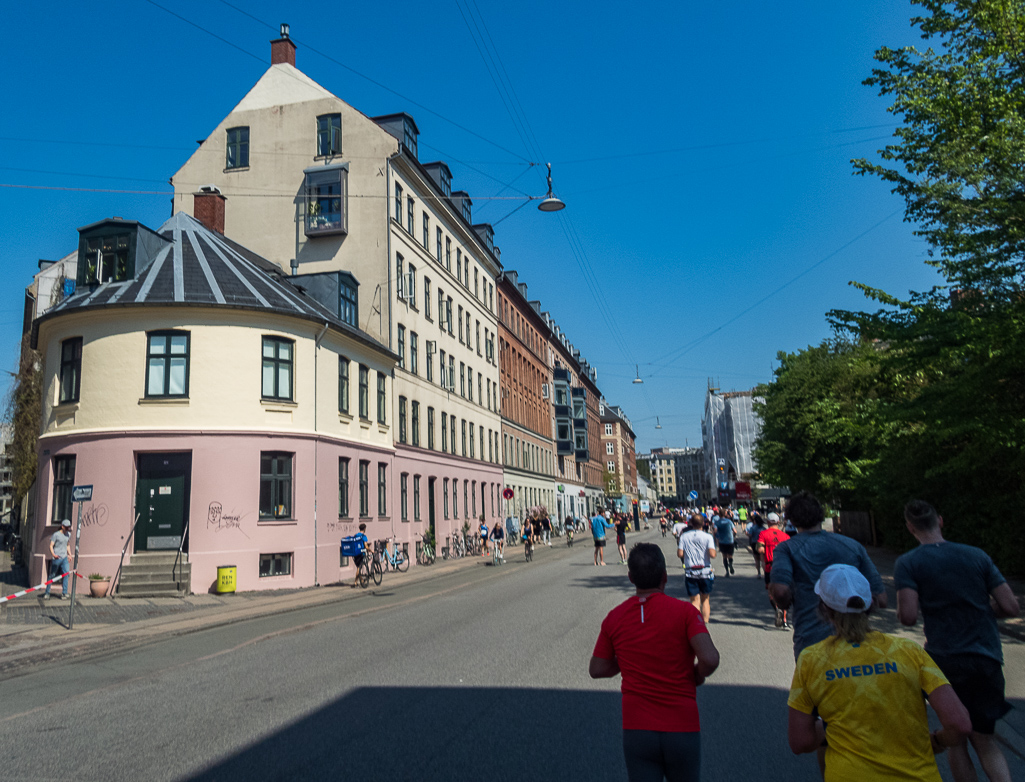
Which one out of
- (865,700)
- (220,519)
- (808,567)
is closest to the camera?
(865,700)

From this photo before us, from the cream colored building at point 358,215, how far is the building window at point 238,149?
0.20 feet

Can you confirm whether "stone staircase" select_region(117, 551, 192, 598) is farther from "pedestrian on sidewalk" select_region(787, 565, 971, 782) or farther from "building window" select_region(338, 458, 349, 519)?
"pedestrian on sidewalk" select_region(787, 565, 971, 782)

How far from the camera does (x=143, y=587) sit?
18.8 metres

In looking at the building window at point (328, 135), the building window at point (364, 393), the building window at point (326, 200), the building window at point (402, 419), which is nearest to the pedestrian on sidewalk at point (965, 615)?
the building window at point (364, 393)

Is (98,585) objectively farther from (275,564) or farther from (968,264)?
(968,264)

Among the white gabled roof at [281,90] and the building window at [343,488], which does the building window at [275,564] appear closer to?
the building window at [343,488]

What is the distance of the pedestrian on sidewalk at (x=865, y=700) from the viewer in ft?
9.12

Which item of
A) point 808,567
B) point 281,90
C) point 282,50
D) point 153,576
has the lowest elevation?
point 153,576

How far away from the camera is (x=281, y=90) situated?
33.3 m

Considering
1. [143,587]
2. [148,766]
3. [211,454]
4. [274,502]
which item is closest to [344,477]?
[274,502]

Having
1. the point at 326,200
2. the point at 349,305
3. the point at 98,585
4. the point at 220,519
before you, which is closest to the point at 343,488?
the point at 220,519

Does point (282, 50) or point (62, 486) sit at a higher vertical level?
point (282, 50)

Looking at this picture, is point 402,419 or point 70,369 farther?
point 402,419

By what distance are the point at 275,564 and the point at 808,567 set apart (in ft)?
60.4
